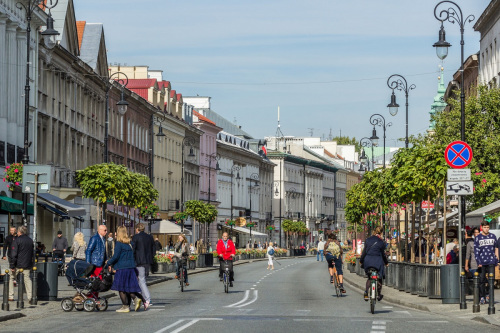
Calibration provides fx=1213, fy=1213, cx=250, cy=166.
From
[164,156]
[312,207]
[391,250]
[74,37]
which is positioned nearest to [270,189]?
[312,207]

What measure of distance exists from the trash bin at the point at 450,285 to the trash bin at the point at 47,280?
27.8 ft

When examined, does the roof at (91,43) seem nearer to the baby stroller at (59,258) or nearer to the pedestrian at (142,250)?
the baby stroller at (59,258)

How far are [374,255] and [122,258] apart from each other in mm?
5286

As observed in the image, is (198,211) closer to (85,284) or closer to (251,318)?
(85,284)

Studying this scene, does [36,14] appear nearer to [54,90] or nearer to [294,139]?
[54,90]

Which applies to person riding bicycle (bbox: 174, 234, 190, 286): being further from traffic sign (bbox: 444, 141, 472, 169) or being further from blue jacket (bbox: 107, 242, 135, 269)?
traffic sign (bbox: 444, 141, 472, 169)

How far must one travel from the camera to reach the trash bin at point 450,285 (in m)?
26.4

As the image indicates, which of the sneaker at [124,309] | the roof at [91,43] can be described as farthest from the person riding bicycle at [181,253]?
the roof at [91,43]

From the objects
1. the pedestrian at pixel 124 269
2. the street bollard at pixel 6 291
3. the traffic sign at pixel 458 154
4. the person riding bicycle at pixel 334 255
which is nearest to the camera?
the street bollard at pixel 6 291

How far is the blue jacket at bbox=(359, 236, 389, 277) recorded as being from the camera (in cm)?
2520

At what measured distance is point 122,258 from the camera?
2411cm

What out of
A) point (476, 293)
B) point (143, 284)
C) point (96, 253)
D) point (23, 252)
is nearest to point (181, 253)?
point (143, 284)

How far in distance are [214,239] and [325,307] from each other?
285ft

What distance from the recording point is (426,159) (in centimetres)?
3083
